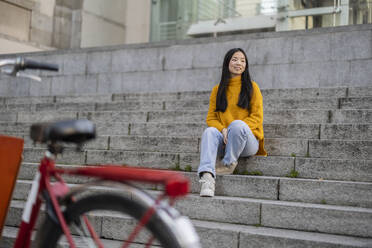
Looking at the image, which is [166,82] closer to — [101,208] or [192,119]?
[192,119]

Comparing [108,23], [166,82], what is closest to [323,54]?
[166,82]

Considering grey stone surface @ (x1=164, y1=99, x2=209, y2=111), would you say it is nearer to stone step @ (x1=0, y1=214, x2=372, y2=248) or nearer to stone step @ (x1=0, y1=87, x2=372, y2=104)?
stone step @ (x1=0, y1=87, x2=372, y2=104)

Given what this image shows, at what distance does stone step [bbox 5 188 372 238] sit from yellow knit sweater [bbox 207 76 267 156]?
0.87 m

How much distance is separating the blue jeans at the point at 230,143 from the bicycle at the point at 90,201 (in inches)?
89.5

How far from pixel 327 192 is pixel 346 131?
1.15 metres

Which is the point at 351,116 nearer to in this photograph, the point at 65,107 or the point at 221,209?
the point at 221,209

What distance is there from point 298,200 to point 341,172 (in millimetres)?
528

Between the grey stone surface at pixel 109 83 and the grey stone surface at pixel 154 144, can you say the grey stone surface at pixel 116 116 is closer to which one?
the grey stone surface at pixel 154 144

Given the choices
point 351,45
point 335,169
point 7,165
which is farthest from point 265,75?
point 7,165

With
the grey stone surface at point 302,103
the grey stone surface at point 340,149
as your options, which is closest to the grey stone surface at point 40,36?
the grey stone surface at point 302,103

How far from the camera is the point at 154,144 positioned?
213 inches

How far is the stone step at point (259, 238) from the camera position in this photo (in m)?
3.27

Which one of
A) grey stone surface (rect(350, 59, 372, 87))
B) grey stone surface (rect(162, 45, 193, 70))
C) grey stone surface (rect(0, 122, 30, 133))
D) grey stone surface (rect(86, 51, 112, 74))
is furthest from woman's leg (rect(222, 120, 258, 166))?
grey stone surface (rect(86, 51, 112, 74))

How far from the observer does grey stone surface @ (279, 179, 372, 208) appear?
12.6 feet
